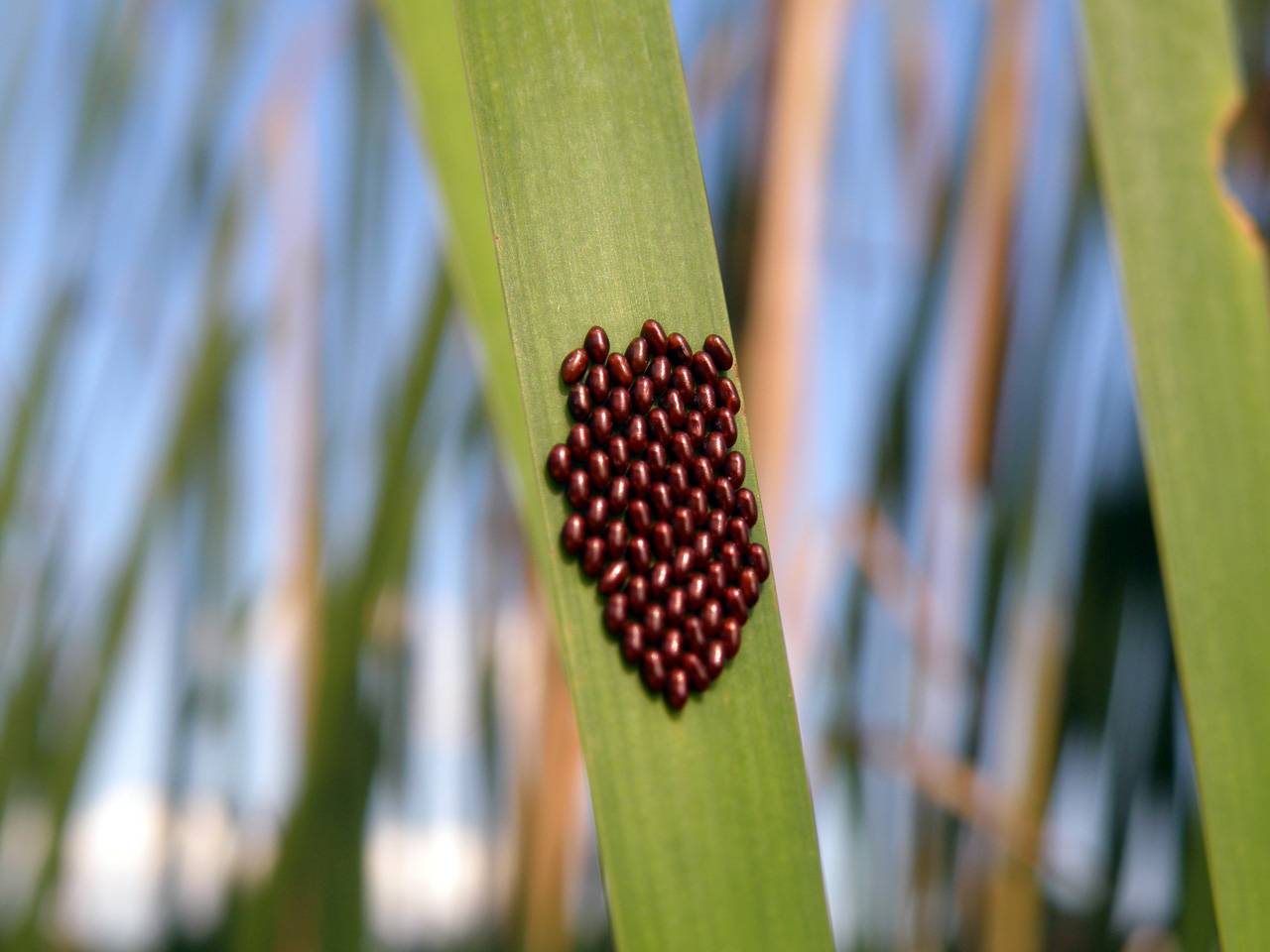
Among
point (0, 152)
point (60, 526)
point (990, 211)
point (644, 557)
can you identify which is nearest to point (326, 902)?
point (60, 526)

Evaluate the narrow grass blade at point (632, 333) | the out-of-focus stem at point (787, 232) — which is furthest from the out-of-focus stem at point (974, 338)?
the narrow grass blade at point (632, 333)

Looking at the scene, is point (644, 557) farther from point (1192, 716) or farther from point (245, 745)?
point (245, 745)

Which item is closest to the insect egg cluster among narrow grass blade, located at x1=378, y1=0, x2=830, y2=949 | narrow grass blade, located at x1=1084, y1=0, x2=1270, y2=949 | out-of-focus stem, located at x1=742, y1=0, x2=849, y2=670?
narrow grass blade, located at x1=378, y1=0, x2=830, y2=949

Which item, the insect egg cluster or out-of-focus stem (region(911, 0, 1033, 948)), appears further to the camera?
out-of-focus stem (region(911, 0, 1033, 948))

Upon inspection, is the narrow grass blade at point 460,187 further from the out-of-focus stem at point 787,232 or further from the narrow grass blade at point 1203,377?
the out-of-focus stem at point 787,232

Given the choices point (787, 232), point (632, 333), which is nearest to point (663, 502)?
point (632, 333)

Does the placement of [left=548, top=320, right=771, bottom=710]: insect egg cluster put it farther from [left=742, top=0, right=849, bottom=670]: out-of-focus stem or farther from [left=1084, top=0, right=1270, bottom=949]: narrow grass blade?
[left=742, top=0, right=849, bottom=670]: out-of-focus stem

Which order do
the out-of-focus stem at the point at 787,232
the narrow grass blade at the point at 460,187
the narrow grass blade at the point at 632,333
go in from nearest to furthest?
the narrow grass blade at the point at 632,333
the narrow grass blade at the point at 460,187
the out-of-focus stem at the point at 787,232
